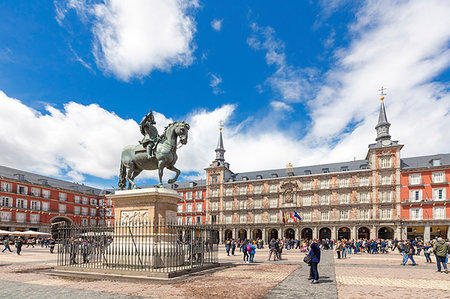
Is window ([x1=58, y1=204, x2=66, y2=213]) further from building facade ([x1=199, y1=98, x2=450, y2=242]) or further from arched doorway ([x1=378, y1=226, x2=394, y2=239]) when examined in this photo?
arched doorway ([x1=378, y1=226, x2=394, y2=239])

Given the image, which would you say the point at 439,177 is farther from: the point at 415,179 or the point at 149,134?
the point at 149,134

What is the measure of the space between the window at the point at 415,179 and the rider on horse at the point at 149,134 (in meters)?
44.2

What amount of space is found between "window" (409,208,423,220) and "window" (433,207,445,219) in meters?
1.58

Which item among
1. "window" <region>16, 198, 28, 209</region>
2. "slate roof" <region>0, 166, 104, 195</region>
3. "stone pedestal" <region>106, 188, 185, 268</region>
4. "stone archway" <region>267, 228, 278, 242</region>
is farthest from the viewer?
"stone archway" <region>267, 228, 278, 242</region>

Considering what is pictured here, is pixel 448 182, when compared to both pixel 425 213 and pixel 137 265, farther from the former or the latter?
pixel 137 265

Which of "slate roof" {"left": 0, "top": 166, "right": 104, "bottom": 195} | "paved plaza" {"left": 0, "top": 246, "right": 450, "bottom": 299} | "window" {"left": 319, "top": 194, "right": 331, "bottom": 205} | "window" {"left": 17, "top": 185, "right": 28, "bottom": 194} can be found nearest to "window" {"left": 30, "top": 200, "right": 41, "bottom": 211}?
"window" {"left": 17, "top": 185, "right": 28, "bottom": 194}

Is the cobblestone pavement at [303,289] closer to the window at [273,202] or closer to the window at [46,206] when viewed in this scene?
the window at [273,202]

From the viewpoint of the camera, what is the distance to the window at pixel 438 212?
137 feet

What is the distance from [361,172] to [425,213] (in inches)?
384

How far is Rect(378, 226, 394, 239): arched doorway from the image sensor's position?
45344 millimetres

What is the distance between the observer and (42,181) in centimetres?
5303

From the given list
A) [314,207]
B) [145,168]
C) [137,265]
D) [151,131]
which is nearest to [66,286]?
[137,265]

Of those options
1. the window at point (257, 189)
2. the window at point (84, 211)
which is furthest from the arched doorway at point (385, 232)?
the window at point (84, 211)

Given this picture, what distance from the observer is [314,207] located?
5016 centimetres
